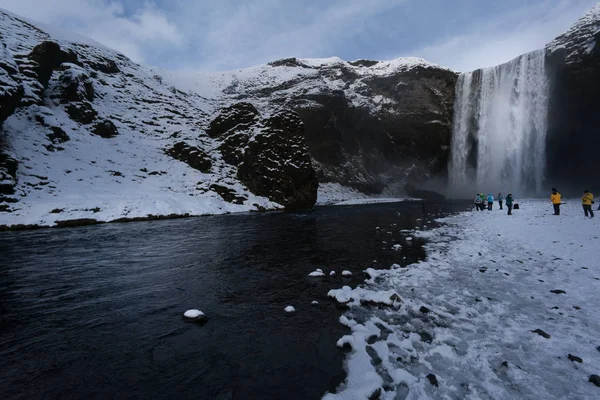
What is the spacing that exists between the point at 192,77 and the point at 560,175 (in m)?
107

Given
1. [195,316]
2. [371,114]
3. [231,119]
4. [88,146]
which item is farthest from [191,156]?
[371,114]

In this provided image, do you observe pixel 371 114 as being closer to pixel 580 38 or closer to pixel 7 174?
pixel 580 38

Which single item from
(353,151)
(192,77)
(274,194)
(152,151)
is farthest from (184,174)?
(192,77)

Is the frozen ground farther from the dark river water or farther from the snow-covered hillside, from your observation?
the snow-covered hillside

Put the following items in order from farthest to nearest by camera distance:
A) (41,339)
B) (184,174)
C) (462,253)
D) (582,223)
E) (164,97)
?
1. (164,97)
2. (184,174)
3. (582,223)
4. (462,253)
5. (41,339)

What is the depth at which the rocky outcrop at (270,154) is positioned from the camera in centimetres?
4347

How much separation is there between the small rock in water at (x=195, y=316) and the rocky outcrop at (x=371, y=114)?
242 feet

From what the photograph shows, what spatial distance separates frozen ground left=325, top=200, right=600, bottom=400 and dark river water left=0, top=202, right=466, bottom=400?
720 mm

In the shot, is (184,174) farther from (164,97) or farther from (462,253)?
(462,253)

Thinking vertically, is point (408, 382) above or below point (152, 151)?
below

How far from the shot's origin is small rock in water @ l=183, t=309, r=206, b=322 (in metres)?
5.83

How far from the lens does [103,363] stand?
14.3 ft

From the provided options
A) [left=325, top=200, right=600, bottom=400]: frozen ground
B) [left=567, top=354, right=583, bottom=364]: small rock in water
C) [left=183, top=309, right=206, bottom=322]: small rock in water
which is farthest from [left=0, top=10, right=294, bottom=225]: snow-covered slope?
[left=567, top=354, right=583, bottom=364]: small rock in water

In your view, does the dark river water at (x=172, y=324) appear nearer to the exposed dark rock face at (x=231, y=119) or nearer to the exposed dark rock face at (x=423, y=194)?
the exposed dark rock face at (x=231, y=119)
